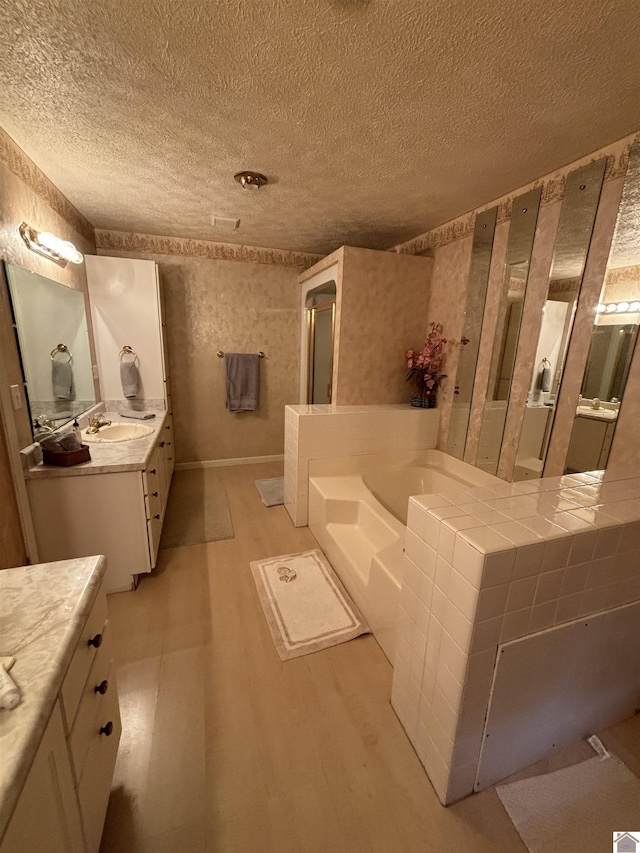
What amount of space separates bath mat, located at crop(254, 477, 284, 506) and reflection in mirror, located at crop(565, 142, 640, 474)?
2257 millimetres

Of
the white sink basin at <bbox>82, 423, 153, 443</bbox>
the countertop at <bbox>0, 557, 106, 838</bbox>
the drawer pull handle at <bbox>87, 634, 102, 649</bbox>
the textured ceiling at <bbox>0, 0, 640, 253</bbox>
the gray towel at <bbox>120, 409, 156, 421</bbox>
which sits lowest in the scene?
the drawer pull handle at <bbox>87, 634, 102, 649</bbox>

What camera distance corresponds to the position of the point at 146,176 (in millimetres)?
2000

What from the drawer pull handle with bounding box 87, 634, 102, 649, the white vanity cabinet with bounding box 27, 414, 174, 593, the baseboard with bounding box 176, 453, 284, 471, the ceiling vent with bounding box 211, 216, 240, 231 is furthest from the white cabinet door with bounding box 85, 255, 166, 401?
the drawer pull handle with bounding box 87, 634, 102, 649

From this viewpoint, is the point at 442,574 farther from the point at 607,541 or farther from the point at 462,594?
the point at 607,541

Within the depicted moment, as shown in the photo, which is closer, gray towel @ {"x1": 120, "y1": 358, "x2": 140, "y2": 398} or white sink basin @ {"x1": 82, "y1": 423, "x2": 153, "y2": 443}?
white sink basin @ {"x1": 82, "y1": 423, "x2": 153, "y2": 443}

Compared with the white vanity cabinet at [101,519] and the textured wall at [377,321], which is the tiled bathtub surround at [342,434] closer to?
the textured wall at [377,321]

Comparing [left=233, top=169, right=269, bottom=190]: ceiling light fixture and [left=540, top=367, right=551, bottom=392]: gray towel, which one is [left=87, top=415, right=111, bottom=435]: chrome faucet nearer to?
[left=233, top=169, right=269, bottom=190]: ceiling light fixture

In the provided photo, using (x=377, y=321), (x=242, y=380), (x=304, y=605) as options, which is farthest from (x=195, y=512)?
(x=377, y=321)

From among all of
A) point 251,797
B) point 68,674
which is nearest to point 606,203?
point 68,674

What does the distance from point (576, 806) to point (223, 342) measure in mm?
3794

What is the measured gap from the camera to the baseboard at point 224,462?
3.77m

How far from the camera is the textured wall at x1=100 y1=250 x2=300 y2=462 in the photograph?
3.37 metres

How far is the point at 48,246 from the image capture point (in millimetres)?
1917

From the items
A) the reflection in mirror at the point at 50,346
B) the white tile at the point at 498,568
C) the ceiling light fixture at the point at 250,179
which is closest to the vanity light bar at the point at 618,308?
the white tile at the point at 498,568
